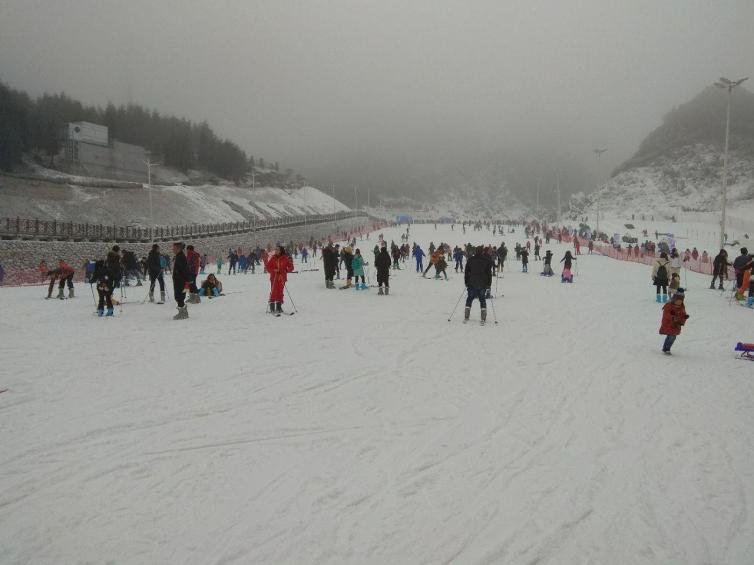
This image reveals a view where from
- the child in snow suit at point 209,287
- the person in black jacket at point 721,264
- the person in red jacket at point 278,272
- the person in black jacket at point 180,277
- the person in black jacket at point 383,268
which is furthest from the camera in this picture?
the person in black jacket at point 721,264

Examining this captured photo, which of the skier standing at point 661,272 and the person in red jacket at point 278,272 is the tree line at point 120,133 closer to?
the person in red jacket at point 278,272

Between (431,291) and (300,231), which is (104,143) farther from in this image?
(431,291)

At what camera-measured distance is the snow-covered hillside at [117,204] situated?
45531mm

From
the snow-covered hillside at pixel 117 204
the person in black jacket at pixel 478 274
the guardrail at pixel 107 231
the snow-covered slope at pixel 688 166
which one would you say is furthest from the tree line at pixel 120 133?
the snow-covered slope at pixel 688 166

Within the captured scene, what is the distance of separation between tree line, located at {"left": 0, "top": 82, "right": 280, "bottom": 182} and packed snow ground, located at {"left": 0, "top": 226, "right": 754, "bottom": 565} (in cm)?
7547

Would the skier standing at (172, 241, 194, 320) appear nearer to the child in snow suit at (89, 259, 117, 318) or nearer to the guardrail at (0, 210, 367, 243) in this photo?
the child in snow suit at (89, 259, 117, 318)

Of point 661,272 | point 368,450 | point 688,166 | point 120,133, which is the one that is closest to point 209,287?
point 368,450

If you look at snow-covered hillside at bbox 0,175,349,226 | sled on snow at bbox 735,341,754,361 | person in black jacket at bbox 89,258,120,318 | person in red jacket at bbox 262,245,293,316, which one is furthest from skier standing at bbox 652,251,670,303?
snow-covered hillside at bbox 0,175,349,226

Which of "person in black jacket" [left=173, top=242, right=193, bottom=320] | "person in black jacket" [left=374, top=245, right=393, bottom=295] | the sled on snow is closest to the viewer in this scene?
the sled on snow

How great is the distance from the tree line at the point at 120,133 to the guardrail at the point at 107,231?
38.9m

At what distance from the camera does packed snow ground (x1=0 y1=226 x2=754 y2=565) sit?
319 centimetres

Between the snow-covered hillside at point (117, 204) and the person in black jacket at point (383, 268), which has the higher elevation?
the snow-covered hillside at point (117, 204)

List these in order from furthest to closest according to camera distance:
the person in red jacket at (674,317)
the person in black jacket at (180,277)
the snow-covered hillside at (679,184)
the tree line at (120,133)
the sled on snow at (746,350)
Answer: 1. the snow-covered hillside at (679,184)
2. the tree line at (120,133)
3. the person in black jacket at (180,277)
4. the person in red jacket at (674,317)
5. the sled on snow at (746,350)

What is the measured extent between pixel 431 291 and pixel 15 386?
13481mm
